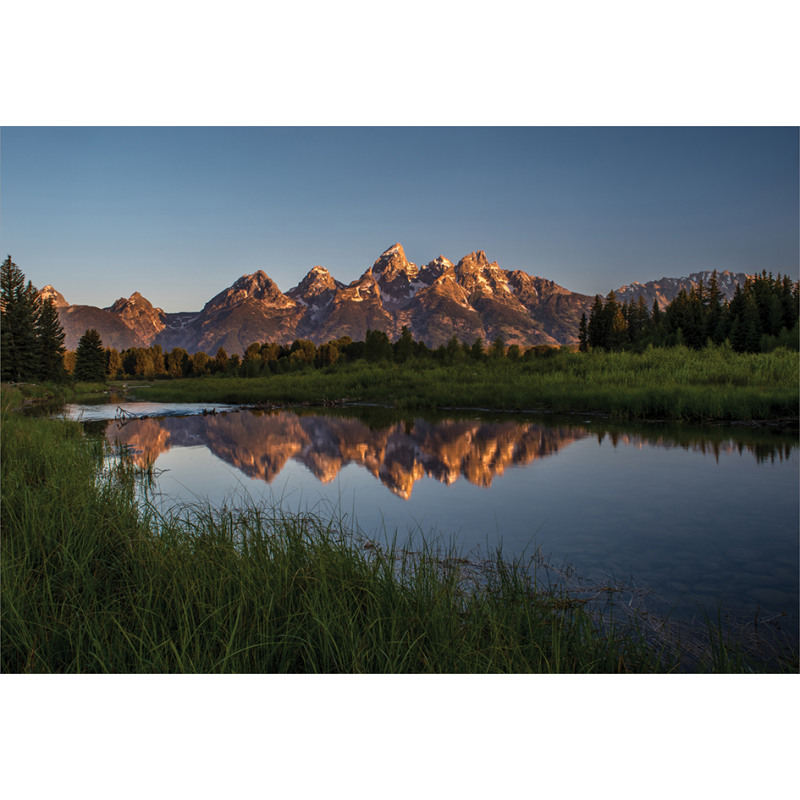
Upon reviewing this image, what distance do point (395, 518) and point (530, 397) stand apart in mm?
17955

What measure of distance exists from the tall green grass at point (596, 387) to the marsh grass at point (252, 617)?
16.6m

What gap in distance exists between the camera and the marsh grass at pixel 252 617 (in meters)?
2.99

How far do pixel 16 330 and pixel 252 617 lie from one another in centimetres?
3937

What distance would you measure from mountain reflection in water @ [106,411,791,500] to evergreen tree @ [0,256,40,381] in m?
18.3

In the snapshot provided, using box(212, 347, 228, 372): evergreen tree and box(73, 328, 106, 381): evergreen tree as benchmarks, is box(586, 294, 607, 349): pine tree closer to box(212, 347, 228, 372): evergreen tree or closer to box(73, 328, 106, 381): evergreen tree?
box(212, 347, 228, 372): evergreen tree

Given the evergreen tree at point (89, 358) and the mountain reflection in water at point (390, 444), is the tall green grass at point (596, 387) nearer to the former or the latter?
the mountain reflection in water at point (390, 444)

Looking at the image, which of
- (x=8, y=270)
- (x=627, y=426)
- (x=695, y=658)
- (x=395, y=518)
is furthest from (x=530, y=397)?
(x=8, y=270)

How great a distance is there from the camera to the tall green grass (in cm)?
1812

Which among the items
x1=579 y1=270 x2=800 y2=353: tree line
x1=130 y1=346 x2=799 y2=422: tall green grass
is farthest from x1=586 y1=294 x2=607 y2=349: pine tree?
x1=130 y1=346 x2=799 y2=422: tall green grass

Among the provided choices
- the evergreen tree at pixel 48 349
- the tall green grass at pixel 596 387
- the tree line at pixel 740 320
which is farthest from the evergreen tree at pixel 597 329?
the evergreen tree at pixel 48 349

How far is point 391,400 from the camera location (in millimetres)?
30719

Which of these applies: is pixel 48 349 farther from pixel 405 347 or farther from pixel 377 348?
pixel 405 347
